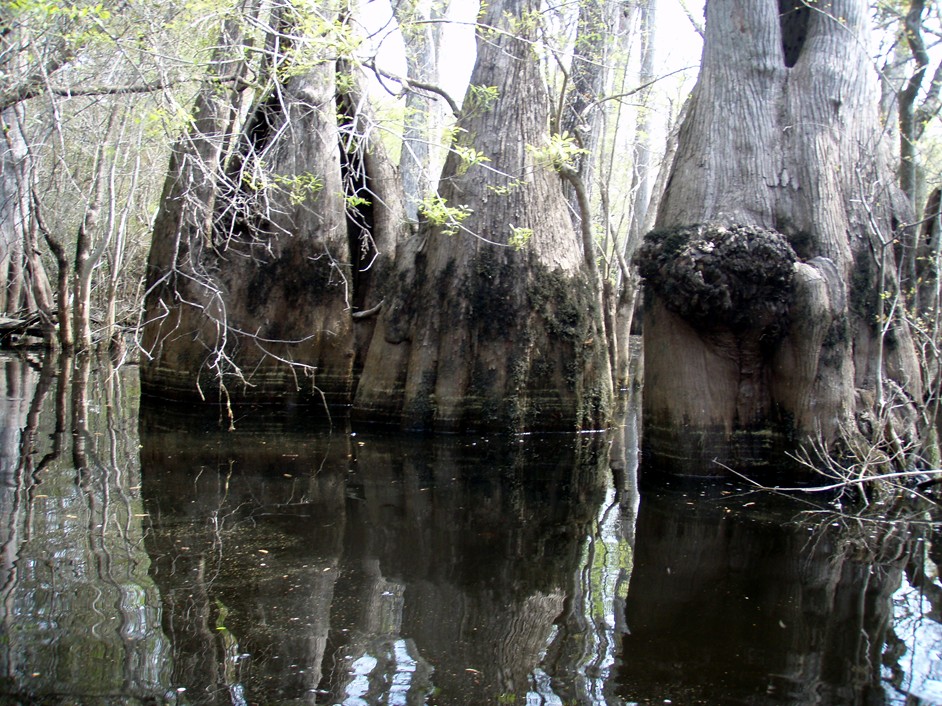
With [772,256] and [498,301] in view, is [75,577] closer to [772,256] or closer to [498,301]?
[772,256]

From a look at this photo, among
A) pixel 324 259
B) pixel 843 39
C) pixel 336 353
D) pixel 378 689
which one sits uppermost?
pixel 843 39

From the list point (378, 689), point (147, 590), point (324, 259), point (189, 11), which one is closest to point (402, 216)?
point (324, 259)

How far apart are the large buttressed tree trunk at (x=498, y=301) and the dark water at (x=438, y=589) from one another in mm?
2021

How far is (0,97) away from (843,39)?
281 inches

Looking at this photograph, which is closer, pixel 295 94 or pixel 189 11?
pixel 189 11

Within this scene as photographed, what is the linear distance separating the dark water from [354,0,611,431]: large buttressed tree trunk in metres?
2.02

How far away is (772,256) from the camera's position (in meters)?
6.66

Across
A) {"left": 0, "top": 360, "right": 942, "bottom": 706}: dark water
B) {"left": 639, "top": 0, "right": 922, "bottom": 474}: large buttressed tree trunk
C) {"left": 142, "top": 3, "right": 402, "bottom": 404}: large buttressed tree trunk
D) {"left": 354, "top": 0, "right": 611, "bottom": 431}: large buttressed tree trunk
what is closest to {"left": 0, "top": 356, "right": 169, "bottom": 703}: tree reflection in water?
{"left": 0, "top": 360, "right": 942, "bottom": 706}: dark water

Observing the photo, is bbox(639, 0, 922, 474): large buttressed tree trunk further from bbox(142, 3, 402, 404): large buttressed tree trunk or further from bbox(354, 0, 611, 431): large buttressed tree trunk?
bbox(142, 3, 402, 404): large buttressed tree trunk

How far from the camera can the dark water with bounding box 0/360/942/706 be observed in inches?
139

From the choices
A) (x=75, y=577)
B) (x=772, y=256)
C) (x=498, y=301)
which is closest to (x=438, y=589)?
(x=75, y=577)

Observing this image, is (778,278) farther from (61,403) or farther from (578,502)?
(61,403)

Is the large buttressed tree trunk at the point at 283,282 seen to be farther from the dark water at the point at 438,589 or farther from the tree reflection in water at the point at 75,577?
the dark water at the point at 438,589

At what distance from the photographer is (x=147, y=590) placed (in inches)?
172
